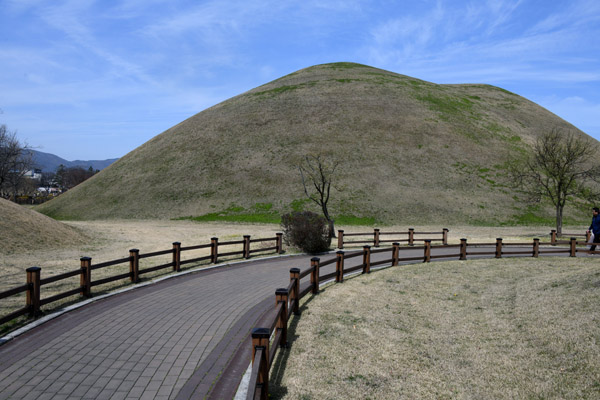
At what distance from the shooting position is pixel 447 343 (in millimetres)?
7969

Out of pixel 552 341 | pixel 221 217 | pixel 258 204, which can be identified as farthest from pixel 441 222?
pixel 552 341

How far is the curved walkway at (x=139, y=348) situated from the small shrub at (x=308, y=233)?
9163 mm

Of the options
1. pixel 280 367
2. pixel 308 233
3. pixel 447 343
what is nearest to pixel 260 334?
pixel 280 367

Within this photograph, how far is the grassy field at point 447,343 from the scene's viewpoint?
19.7ft

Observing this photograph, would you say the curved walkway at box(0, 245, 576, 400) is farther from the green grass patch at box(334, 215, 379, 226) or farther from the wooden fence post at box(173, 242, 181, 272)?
the green grass patch at box(334, 215, 379, 226)

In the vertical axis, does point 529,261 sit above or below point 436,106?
below

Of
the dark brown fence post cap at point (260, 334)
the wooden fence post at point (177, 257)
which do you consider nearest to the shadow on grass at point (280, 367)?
the dark brown fence post cap at point (260, 334)

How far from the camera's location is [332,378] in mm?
6234

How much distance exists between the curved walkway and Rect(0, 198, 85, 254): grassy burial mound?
40.5ft

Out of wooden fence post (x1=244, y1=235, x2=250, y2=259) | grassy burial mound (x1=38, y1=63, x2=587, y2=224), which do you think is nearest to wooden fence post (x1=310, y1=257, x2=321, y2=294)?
wooden fence post (x1=244, y1=235, x2=250, y2=259)

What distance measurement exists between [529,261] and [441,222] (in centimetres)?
2768

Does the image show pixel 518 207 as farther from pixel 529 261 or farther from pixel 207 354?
pixel 207 354

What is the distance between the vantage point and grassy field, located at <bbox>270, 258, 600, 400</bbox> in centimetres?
600

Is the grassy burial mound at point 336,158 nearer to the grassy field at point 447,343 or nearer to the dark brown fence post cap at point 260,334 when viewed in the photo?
the grassy field at point 447,343
